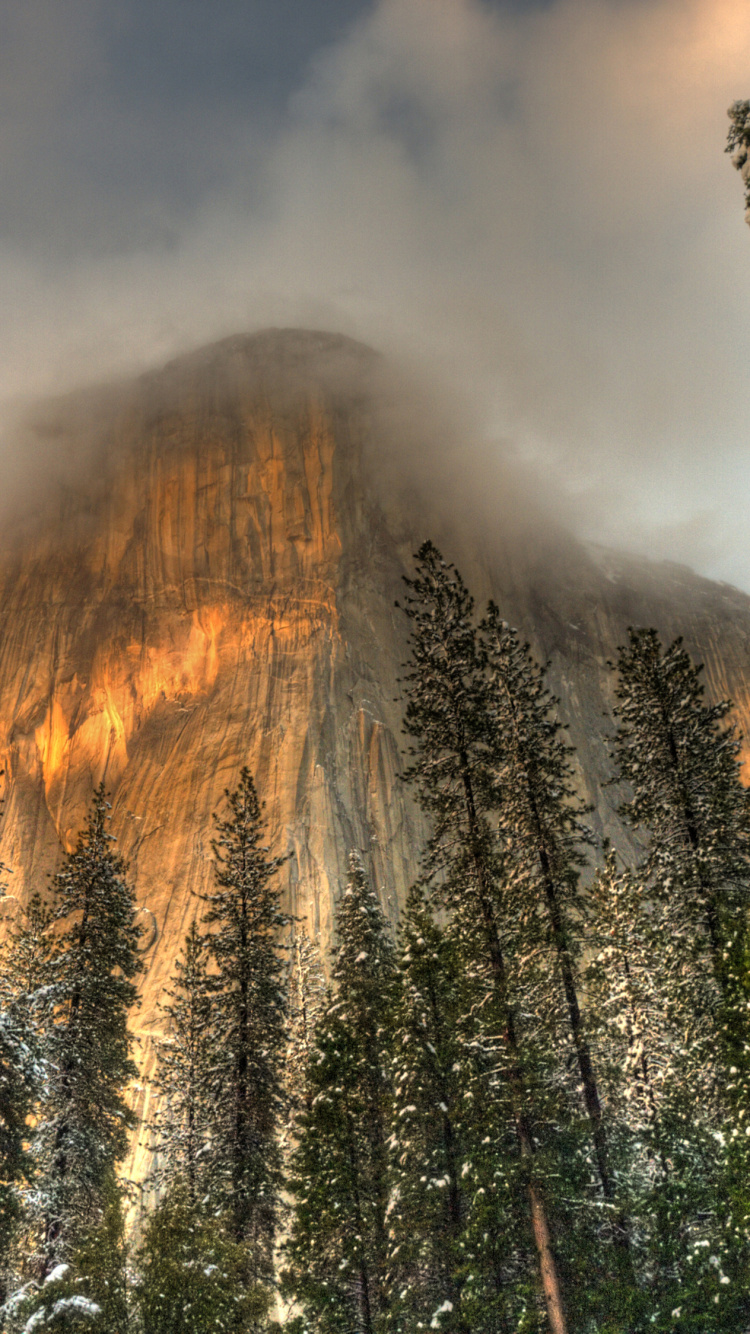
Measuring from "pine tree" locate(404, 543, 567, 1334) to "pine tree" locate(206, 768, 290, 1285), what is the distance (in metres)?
5.71

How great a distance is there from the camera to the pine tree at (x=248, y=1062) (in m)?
19.1

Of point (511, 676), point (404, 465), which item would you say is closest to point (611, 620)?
point (404, 465)

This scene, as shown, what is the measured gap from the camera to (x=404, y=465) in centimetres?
8212

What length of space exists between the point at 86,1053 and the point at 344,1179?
6298 millimetres

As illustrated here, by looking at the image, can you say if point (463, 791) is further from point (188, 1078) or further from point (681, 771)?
point (188, 1078)

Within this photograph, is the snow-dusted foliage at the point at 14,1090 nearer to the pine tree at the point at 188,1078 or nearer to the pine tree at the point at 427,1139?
the pine tree at the point at 188,1078

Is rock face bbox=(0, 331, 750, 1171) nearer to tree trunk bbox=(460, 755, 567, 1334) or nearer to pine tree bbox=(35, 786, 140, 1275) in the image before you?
pine tree bbox=(35, 786, 140, 1275)

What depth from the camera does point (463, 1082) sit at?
16406mm

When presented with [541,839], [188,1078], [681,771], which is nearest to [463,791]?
[541,839]

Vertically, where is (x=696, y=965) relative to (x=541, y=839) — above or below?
below

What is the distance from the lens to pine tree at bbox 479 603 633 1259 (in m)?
16.7

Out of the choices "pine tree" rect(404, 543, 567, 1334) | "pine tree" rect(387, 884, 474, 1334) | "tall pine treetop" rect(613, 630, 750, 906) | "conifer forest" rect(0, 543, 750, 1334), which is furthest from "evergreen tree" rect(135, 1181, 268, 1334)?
"tall pine treetop" rect(613, 630, 750, 906)

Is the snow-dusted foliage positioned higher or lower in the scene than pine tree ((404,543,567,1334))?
lower

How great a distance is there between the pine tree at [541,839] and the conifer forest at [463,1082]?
6 cm
